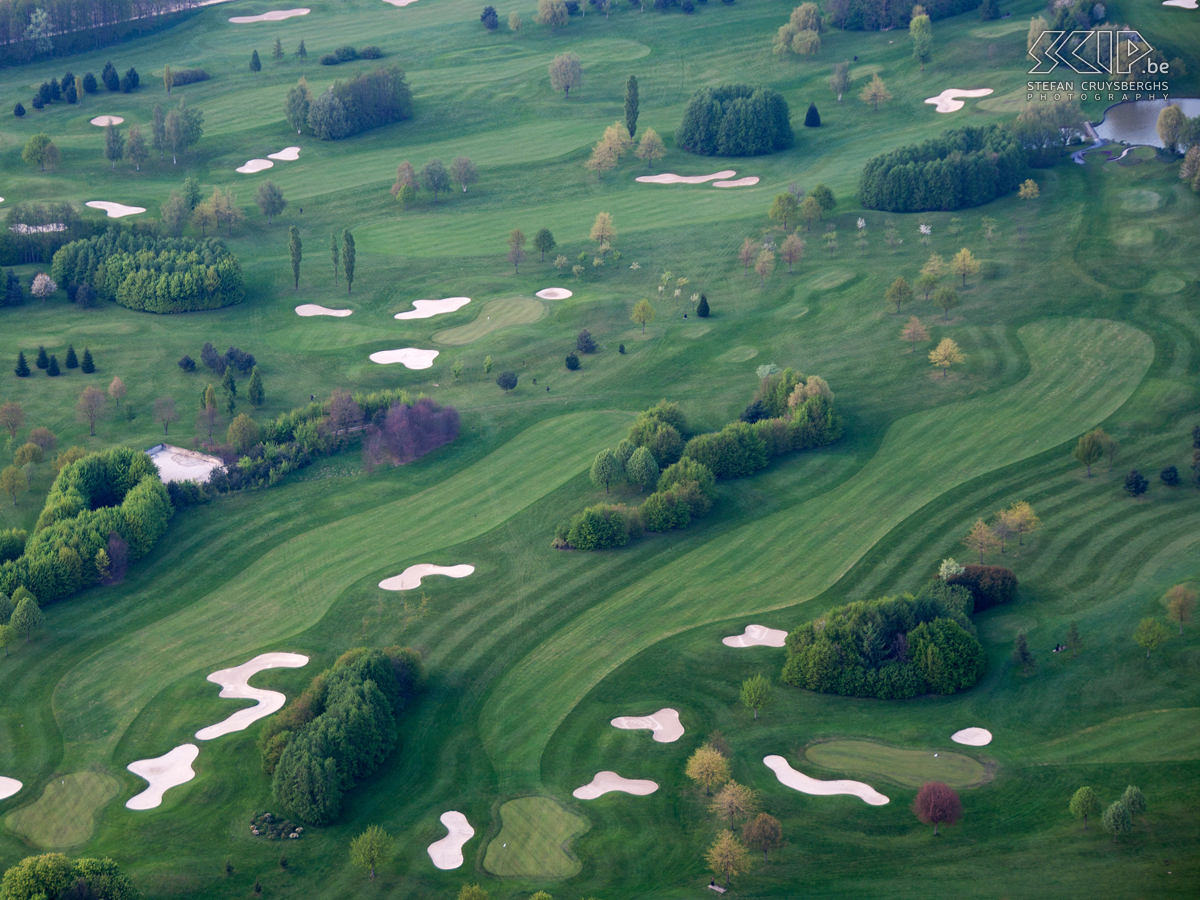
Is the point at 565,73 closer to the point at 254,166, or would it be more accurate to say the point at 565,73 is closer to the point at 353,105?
the point at 353,105

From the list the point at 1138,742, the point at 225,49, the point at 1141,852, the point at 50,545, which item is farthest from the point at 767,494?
the point at 225,49

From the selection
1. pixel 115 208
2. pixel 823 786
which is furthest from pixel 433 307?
pixel 823 786

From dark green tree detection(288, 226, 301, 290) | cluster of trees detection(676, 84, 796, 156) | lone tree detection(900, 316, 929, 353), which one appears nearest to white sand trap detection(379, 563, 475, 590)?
lone tree detection(900, 316, 929, 353)

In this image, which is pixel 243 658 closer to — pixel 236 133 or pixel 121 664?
pixel 121 664

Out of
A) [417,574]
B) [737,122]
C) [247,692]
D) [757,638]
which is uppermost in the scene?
[737,122]

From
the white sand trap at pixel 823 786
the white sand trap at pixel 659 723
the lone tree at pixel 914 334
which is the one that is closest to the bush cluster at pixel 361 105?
the lone tree at pixel 914 334

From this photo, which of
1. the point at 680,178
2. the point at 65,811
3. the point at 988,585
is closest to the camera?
the point at 65,811
